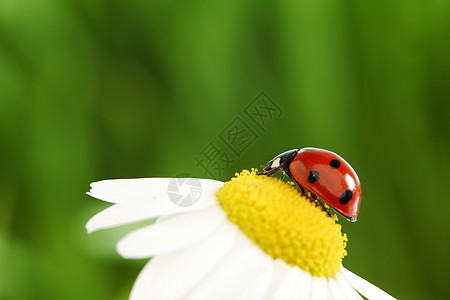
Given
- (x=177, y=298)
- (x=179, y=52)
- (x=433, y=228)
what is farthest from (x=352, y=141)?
(x=177, y=298)

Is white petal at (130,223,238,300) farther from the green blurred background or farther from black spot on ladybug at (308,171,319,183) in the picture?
the green blurred background

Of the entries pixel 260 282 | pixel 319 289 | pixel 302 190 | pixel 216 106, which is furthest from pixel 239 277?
pixel 216 106

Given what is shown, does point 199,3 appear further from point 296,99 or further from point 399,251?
point 399,251

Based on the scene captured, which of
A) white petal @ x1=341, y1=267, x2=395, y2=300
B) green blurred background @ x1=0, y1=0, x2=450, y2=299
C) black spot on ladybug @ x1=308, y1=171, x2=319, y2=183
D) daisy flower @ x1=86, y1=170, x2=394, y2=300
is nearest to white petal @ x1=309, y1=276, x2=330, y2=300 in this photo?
daisy flower @ x1=86, y1=170, x2=394, y2=300

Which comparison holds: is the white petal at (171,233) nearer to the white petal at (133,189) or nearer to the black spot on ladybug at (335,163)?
the white petal at (133,189)

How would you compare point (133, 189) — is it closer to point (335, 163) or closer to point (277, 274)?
point (277, 274)

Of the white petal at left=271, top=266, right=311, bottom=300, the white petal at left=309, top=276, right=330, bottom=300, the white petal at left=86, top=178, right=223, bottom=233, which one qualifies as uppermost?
the white petal at left=86, top=178, right=223, bottom=233
